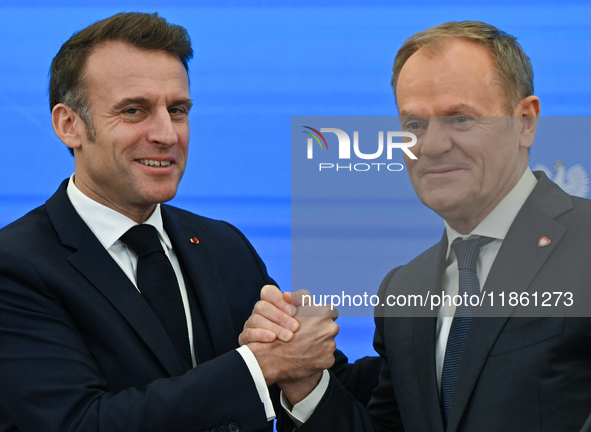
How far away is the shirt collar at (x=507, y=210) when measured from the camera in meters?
1.34

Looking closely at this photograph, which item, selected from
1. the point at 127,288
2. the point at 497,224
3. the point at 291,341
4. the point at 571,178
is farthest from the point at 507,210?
the point at 127,288

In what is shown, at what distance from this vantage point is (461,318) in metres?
1.35

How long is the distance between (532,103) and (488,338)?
0.51 m

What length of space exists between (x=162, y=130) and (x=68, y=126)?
261mm

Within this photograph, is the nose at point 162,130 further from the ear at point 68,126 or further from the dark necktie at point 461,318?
the dark necktie at point 461,318

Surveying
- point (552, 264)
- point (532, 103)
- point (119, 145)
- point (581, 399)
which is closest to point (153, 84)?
point (119, 145)

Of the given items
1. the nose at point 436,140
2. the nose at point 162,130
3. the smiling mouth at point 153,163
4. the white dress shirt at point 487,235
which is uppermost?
the nose at point 162,130

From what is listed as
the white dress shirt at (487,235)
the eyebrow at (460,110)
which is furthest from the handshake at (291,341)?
the eyebrow at (460,110)

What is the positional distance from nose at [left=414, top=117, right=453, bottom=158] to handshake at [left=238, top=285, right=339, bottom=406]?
0.43m

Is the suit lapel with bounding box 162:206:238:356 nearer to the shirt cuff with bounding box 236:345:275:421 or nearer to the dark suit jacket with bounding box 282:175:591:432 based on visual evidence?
the shirt cuff with bounding box 236:345:275:421

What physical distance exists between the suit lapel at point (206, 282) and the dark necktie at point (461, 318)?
558mm

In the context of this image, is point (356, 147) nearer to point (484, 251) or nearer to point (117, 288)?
point (484, 251)

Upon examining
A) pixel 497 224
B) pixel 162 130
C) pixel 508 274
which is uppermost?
pixel 162 130

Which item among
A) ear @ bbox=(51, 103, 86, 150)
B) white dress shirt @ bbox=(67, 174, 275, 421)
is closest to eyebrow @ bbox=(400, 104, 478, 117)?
white dress shirt @ bbox=(67, 174, 275, 421)
